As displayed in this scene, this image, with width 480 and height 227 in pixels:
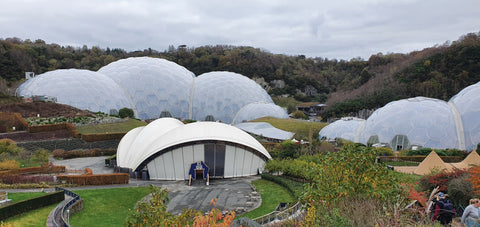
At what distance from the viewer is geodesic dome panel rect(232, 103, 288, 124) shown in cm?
5597

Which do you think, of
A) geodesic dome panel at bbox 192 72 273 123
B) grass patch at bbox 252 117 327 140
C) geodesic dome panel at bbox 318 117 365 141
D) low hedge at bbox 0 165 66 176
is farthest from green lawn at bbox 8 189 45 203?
geodesic dome panel at bbox 192 72 273 123

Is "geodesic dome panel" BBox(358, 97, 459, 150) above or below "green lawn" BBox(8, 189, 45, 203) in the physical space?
above

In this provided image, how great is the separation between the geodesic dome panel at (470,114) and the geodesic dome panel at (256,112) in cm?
2692

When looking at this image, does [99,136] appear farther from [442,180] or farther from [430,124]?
[430,124]

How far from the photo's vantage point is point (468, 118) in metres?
34.9

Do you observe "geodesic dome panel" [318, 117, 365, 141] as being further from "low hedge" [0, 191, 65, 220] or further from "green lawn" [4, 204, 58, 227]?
"green lawn" [4, 204, 58, 227]

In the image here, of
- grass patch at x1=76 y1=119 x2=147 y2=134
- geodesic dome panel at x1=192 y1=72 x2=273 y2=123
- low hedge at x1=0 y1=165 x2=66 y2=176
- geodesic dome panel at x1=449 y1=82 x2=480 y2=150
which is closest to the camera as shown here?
low hedge at x1=0 y1=165 x2=66 y2=176

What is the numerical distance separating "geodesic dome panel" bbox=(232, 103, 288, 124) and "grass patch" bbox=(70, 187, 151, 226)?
119 feet

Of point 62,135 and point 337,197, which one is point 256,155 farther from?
point 62,135

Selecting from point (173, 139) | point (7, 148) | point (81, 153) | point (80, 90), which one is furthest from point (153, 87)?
point (173, 139)

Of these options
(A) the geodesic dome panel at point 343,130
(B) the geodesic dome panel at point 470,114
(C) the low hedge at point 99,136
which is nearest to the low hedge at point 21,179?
(C) the low hedge at point 99,136

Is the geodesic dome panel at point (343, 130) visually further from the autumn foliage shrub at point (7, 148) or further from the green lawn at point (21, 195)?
the autumn foliage shrub at point (7, 148)

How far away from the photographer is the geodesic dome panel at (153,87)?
185ft

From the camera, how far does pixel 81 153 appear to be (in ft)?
110
